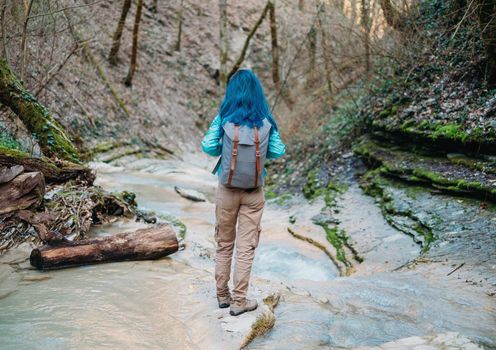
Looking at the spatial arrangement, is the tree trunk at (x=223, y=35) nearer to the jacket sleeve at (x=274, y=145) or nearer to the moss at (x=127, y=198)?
the moss at (x=127, y=198)

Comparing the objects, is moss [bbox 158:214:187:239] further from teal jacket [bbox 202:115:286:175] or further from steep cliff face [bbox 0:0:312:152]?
steep cliff face [bbox 0:0:312:152]

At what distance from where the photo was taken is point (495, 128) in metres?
7.13

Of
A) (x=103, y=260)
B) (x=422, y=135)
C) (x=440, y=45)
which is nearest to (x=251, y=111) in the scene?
(x=103, y=260)

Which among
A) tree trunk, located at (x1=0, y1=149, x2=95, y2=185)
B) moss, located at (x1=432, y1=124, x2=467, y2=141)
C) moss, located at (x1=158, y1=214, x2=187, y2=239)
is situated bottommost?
moss, located at (x1=158, y1=214, x2=187, y2=239)

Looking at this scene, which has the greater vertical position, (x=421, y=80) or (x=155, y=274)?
(x=421, y=80)

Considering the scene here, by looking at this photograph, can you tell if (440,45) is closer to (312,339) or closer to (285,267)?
(285,267)

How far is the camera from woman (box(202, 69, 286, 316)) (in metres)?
3.68

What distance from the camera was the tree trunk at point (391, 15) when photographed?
1113 cm

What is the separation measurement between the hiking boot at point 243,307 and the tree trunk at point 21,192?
10.3 ft

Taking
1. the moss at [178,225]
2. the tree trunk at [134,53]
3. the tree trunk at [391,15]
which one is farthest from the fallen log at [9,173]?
the tree trunk at [134,53]

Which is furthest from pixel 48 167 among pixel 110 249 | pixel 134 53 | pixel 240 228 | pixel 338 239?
pixel 134 53

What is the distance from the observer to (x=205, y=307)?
402 cm

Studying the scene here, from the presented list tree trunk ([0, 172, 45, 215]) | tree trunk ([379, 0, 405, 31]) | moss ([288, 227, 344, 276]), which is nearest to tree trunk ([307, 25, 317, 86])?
tree trunk ([379, 0, 405, 31])

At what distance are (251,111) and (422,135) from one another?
582cm
